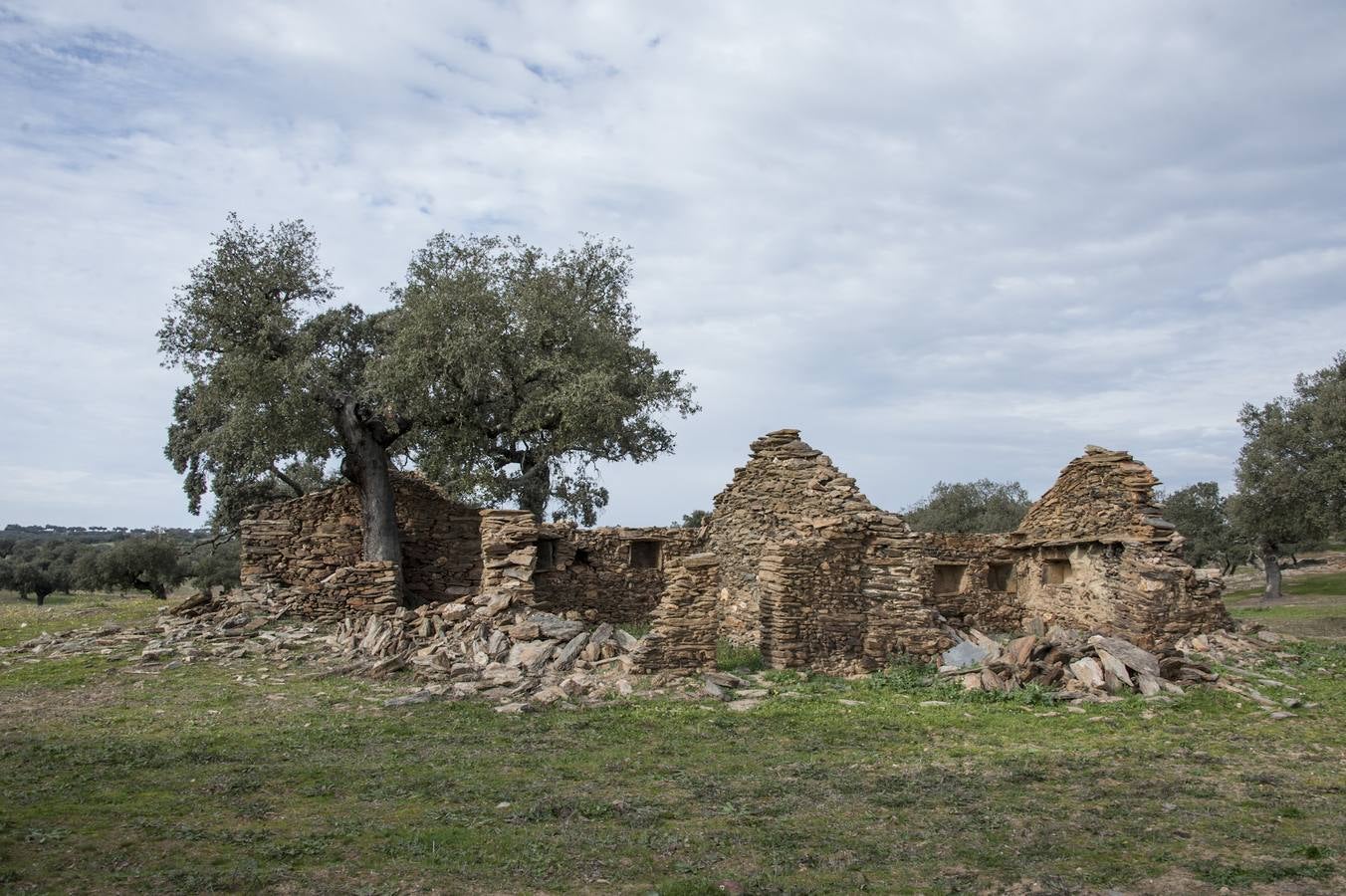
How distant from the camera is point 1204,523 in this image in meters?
51.2

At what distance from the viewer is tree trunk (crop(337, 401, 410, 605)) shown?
2164 centimetres

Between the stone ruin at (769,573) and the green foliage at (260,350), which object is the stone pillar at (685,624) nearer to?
the stone ruin at (769,573)

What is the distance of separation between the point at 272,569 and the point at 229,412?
4.52 meters

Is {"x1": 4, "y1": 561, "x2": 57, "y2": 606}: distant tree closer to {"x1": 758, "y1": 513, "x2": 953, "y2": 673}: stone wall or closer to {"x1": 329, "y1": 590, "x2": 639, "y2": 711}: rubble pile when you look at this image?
{"x1": 329, "y1": 590, "x2": 639, "y2": 711}: rubble pile

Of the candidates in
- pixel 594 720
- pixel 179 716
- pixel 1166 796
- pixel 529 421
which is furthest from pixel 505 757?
pixel 529 421

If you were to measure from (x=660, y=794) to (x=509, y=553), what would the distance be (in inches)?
406

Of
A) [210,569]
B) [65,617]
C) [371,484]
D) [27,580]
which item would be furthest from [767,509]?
[27,580]

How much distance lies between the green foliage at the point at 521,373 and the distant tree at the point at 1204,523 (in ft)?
121

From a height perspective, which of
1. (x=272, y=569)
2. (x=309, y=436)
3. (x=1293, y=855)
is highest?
(x=309, y=436)

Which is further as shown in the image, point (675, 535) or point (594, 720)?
point (675, 535)

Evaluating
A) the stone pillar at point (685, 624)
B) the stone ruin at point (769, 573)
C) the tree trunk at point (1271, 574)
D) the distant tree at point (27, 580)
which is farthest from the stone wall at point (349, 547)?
the tree trunk at point (1271, 574)

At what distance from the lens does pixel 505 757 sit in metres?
9.32

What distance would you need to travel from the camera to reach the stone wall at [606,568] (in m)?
21.1

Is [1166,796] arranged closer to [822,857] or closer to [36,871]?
[822,857]
